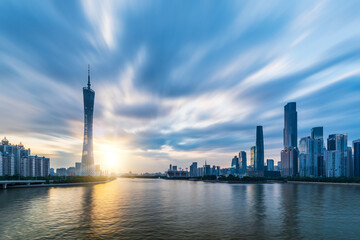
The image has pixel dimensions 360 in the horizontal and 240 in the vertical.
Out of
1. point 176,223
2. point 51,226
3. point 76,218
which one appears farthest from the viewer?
point 76,218

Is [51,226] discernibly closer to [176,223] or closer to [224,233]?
[176,223]

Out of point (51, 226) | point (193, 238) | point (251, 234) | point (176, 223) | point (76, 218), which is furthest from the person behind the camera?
point (76, 218)

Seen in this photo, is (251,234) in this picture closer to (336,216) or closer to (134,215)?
(134,215)

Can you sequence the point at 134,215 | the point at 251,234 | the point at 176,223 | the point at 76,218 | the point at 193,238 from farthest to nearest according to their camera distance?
the point at 134,215 < the point at 76,218 < the point at 176,223 < the point at 251,234 < the point at 193,238

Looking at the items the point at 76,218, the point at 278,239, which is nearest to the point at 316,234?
the point at 278,239

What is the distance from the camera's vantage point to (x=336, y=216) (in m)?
54.8

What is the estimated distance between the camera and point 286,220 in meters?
49.2

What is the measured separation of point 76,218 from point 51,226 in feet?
24.9

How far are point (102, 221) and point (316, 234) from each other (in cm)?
4505

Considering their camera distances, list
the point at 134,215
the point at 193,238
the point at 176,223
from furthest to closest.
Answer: the point at 134,215 → the point at 176,223 → the point at 193,238

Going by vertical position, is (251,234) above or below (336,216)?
above

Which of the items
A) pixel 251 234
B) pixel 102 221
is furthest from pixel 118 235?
pixel 251 234

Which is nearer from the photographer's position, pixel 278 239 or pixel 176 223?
pixel 278 239

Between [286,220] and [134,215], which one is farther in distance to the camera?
[134,215]
